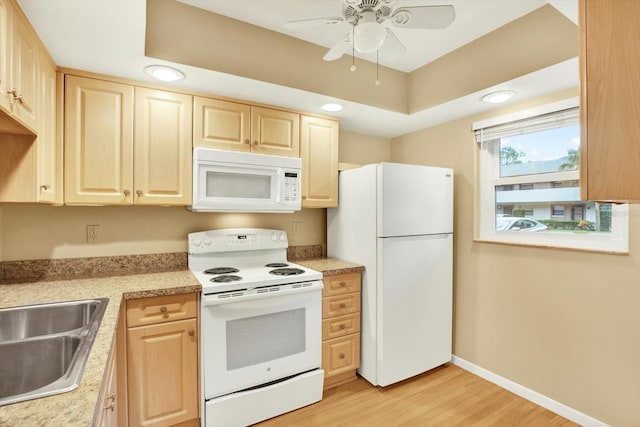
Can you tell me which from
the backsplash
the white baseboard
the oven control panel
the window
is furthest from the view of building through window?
the backsplash

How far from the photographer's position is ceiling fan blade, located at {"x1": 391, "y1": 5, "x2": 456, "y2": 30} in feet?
4.44

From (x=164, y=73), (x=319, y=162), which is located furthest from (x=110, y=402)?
(x=319, y=162)

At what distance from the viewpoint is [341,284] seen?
2459 millimetres

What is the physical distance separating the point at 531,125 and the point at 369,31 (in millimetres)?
1593

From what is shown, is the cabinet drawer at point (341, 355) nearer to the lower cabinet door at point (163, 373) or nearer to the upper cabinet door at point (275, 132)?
the lower cabinet door at point (163, 373)

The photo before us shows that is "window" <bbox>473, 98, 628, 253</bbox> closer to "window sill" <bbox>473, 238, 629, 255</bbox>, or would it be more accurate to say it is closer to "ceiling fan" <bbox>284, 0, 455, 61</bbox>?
"window sill" <bbox>473, 238, 629, 255</bbox>

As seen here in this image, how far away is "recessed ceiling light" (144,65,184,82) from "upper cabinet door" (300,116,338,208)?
99 centimetres

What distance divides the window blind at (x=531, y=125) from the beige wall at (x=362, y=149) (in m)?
1.05

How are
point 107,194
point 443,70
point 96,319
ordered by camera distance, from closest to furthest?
point 96,319 → point 107,194 → point 443,70

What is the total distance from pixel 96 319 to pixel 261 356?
104 centimetres

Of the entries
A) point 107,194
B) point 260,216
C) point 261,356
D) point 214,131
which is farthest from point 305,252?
point 107,194

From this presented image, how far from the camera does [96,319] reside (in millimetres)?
1300

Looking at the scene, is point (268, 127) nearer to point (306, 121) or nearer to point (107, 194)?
point (306, 121)

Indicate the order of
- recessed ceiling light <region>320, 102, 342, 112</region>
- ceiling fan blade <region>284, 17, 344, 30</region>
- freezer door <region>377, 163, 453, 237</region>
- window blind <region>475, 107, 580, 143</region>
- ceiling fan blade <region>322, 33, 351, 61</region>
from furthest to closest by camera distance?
recessed ceiling light <region>320, 102, 342, 112</region> → freezer door <region>377, 163, 453, 237</region> → window blind <region>475, 107, 580, 143</region> → ceiling fan blade <region>322, 33, 351, 61</region> → ceiling fan blade <region>284, 17, 344, 30</region>
